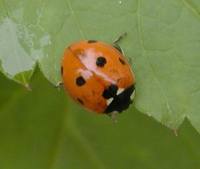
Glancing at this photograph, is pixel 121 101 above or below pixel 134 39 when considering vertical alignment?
below

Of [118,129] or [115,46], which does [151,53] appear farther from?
[118,129]

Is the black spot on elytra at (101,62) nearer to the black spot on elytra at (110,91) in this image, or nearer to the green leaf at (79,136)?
the black spot on elytra at (110,91)

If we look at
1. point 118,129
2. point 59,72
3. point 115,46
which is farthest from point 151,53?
point 118,129

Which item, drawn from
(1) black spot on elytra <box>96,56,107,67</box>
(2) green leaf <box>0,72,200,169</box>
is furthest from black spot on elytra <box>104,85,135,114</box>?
(2) green leaf <box>0,72,200,169</box>

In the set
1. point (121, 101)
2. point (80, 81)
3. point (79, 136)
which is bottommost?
point (79, 136)

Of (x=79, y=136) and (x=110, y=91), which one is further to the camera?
(x=79, y=136)

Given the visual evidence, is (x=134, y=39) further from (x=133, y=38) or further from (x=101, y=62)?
(x=101, y=62)

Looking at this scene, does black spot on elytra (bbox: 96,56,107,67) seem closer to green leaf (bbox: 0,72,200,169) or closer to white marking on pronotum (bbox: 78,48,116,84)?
white marking on pronotum (bbox: 78,48,116,84)

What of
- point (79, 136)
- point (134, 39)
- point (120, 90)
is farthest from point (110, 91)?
point (79, 136)
